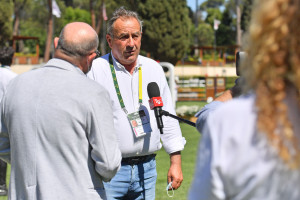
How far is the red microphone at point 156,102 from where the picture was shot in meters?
4.36

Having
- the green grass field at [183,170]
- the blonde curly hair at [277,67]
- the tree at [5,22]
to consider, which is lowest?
the green grass field at [183,170]

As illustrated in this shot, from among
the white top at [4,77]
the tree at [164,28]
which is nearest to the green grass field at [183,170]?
the white top at [4,77]

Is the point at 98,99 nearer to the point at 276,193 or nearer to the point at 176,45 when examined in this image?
the point at 276,193

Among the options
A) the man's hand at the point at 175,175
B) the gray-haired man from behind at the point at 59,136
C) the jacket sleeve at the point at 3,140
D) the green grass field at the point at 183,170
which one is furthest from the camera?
the green grass field at the point at 183,170

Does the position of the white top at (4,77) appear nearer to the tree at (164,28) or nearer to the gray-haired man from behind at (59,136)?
the gray-haired man from behind at (59,136)

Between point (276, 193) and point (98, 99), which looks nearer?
point (276, 193)

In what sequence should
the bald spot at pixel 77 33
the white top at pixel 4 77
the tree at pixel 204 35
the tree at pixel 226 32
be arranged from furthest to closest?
the tree at pixel 204 35 < the tree at pixel 226 32 < the white top at pixel 4 77 < the bald spot at pixel 77 33

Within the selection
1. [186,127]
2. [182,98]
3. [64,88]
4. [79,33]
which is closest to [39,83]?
[64,88]

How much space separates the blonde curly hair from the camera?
1769mm

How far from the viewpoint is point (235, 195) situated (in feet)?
6.28

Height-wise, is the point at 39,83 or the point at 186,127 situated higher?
the point at 39,83

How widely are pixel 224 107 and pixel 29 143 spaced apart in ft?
5.65

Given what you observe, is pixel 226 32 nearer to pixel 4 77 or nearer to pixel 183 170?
pixel 183 170

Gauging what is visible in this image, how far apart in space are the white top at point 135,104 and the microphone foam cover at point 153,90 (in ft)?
0.33
